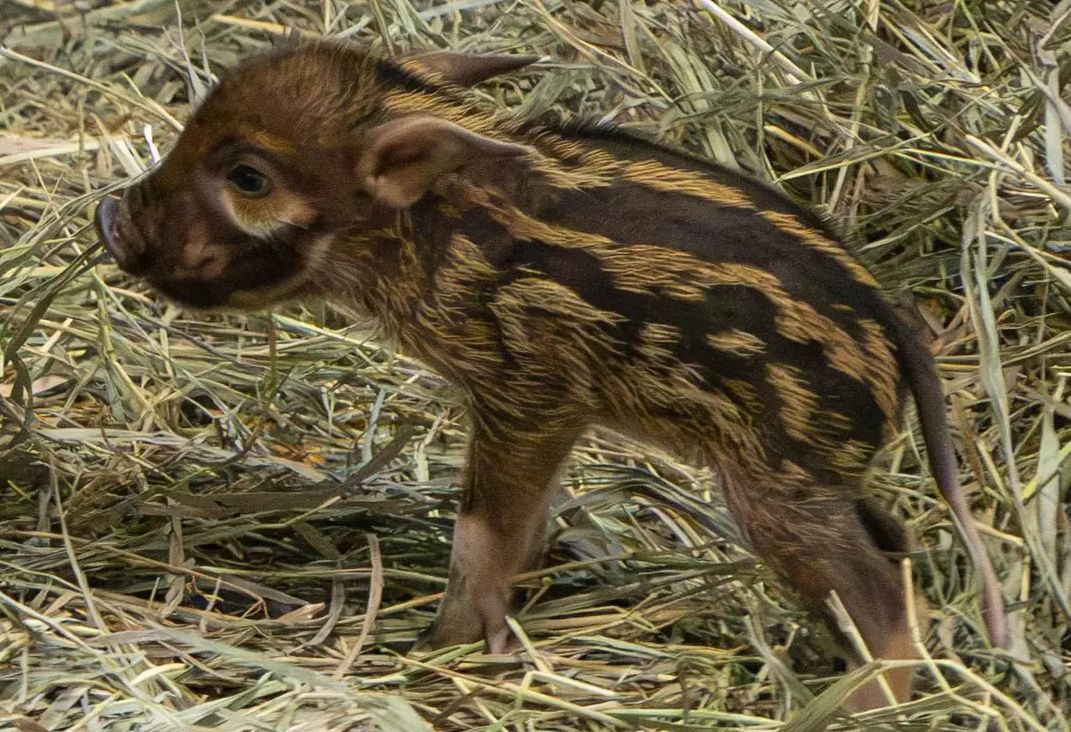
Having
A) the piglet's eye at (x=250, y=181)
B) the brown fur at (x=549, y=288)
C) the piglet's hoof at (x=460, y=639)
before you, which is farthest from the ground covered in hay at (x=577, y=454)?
the piglet's eye at (x=250, y=181)

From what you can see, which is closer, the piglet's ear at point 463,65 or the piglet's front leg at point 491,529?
the piglet's front leg at point 491,529

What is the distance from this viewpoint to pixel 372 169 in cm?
300

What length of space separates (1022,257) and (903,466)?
0.69 meters

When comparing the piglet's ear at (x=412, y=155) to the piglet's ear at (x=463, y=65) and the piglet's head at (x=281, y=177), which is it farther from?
the piglet's ear at (x=463, y=65)

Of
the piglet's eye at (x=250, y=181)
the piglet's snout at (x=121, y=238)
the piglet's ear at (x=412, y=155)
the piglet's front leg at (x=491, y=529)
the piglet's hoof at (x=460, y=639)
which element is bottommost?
the piglet's hoof at (x=460, y=639)

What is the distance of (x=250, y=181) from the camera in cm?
304

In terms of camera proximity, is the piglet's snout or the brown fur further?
the piglet's snout

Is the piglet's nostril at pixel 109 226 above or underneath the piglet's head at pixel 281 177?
underneath

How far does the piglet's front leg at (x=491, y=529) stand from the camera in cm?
312

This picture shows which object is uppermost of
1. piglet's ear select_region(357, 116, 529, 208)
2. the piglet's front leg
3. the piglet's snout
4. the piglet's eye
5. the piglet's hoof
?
piglet's ear select_region(357, 116, 529, 208)

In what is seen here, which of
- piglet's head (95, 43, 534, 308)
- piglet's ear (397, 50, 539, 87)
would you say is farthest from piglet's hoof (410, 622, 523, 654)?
piglet's ear (397, 50, 539, 87)

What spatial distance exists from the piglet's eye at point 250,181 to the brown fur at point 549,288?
0.05 ft

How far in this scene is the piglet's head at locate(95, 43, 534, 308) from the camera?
3012 millimetres

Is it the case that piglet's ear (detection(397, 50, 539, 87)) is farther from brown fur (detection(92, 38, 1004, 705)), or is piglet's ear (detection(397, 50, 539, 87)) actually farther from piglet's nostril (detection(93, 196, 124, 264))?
piglet's nostril (detection(93, 196, 124, 264))
